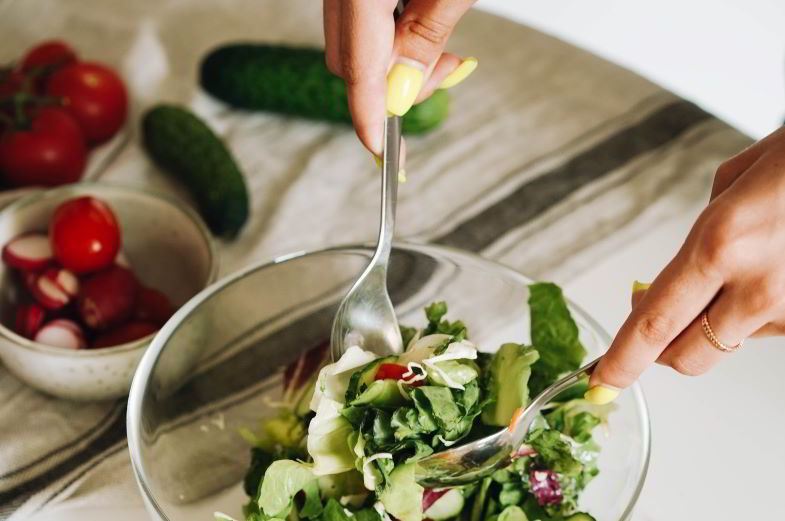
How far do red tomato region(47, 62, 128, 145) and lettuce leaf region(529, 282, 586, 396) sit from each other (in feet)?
2.63

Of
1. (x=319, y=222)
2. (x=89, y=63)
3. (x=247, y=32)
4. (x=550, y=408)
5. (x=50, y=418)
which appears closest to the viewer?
(x=550, y=408)

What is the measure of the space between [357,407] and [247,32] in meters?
1.01

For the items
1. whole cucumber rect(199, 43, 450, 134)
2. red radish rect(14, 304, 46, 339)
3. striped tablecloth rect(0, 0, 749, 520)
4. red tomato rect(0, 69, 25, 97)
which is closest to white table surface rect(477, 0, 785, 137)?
striped tablecloth rect(0, 0, 749, 520)

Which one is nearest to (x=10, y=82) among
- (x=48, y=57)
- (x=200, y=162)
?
(x=48, y=57)

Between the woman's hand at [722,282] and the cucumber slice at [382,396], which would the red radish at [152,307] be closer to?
the cucumber slice at [382,396]

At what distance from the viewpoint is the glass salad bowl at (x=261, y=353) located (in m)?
0.88

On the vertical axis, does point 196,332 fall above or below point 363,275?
below

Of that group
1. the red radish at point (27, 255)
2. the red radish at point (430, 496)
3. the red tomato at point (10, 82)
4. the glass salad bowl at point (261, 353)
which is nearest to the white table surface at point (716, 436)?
the glass salad bowl at point (261, 353)

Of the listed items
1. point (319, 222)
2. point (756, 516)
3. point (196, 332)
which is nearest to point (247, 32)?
point (319, 222)

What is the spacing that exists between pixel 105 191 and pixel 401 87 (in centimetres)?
53

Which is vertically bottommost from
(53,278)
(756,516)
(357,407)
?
(756,516)

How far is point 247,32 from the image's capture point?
1614 mm

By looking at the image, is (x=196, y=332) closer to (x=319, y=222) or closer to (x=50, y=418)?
(x=50, y=418)

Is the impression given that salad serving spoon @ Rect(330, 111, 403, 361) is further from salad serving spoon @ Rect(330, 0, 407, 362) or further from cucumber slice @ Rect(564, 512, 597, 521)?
cucumber slice @ Rect(564, 512, 597, 521)
